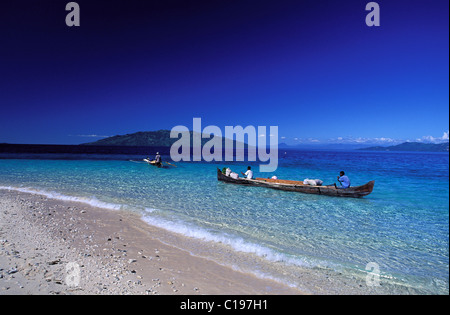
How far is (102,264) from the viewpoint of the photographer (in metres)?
5.80

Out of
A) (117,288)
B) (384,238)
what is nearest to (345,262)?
(384,238)

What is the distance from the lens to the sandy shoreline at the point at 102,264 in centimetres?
484

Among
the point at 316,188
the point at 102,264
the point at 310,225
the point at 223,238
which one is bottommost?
the point at 310,225

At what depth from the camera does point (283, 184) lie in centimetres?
1788

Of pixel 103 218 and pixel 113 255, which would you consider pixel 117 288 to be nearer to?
pixel 113 255

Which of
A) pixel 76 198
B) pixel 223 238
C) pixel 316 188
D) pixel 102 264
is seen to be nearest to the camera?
pixel 102 264

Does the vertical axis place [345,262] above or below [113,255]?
below

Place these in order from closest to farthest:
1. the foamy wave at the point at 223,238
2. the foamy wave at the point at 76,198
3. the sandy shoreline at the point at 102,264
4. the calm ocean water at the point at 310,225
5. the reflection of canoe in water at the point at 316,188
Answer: the sandy shoreline at the point at 102,264, the calm ocean water at the point at 310,225, the foamy wave at the point at 223,238, the foamy wave at the point at 76,198, the reflection of canoe in water at the point at 316,188

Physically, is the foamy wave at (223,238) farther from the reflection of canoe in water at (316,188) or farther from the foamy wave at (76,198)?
the reflection of canoe in water at (316,188)

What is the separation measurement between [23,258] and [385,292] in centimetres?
889

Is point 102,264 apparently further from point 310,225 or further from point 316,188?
point 316,188

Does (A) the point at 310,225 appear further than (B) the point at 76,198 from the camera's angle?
No

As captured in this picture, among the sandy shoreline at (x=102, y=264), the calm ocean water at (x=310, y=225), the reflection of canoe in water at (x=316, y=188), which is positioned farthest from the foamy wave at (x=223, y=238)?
the reflection of canoe in water at (x=316, y=188)

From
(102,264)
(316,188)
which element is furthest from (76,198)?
(316,188)
